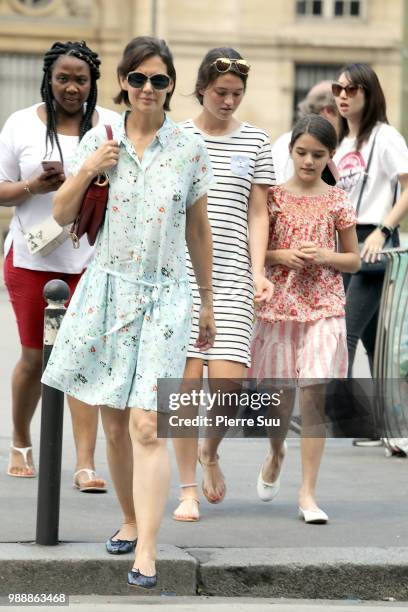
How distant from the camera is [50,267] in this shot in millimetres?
7152

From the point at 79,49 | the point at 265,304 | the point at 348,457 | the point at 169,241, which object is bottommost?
the point at 348,457

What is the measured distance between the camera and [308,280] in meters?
6.75

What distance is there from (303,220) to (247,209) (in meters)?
0.25

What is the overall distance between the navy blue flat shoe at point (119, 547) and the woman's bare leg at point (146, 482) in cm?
25

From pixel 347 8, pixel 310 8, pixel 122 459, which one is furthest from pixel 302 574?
pixel 347 8

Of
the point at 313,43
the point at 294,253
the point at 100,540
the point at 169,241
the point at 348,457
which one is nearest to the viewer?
the point at 169,241

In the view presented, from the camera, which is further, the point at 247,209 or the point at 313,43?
the point at 313,43

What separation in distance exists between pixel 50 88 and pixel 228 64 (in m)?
1.08

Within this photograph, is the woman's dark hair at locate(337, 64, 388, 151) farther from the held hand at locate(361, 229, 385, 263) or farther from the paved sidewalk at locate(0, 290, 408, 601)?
the paved sidewalk at locate(0, 290, 408, 601)


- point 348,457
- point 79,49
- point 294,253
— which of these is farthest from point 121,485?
point 348,457

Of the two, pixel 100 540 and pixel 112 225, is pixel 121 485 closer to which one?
pixel 100 540

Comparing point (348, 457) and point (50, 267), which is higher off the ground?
point (50, 267)

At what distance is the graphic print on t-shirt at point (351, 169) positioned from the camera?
329 inches

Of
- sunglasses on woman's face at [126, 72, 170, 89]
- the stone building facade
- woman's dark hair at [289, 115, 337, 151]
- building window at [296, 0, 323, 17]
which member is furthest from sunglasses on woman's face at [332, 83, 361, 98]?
building window at [296, 0, 323, 17]
